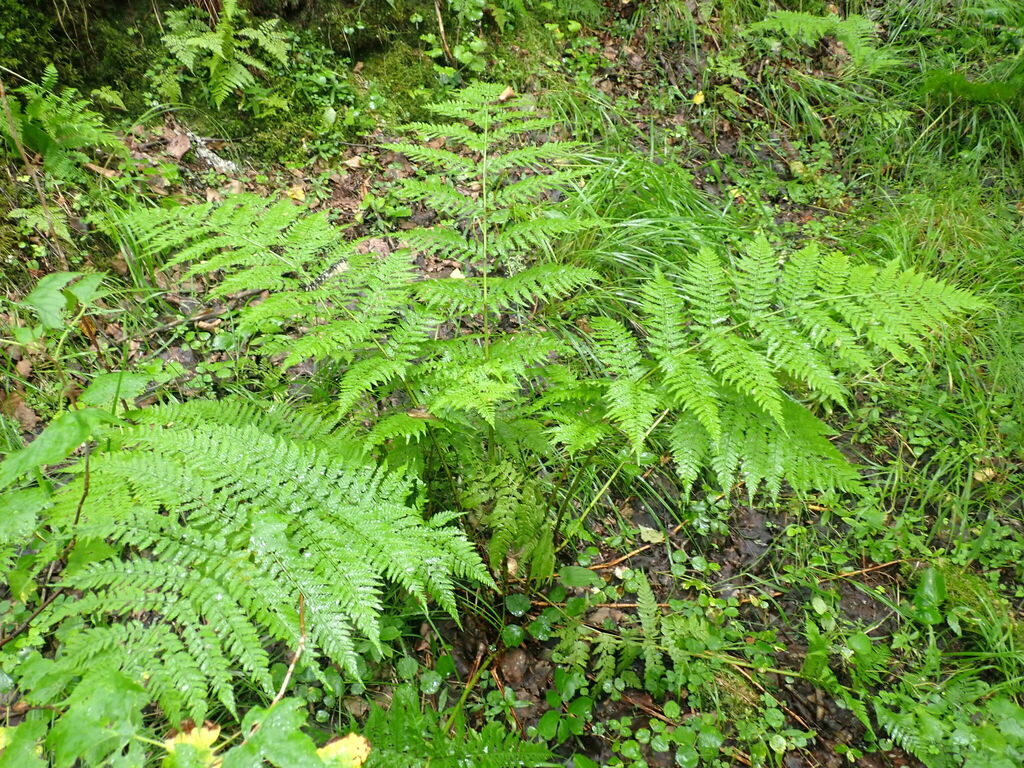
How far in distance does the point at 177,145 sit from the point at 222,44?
0.62m

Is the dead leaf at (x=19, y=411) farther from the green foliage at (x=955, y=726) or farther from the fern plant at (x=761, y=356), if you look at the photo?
the green foliage at (x=955, y=726)

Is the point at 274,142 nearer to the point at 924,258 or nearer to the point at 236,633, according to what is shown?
the point at 236,633

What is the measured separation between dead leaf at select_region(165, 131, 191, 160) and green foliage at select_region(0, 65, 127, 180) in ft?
1.69

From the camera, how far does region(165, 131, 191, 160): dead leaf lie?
3.60 meters

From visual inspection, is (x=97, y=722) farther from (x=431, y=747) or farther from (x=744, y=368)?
(x=744, y=368)

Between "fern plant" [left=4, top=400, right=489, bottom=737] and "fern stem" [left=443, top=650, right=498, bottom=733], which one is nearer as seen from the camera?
"fern plant" [left=4, top=400, right=489, bottom=737]

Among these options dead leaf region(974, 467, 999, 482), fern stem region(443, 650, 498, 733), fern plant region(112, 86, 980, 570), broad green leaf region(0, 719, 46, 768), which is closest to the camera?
broad green leaf region(0, 719, 46, 768)

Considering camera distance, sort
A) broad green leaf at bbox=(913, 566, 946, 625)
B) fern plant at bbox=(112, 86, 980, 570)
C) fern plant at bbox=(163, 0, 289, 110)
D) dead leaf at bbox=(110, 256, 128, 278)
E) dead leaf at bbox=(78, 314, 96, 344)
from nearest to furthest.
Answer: fern plant at bbox=(112, 86, 980, 570) < broad green leaf at bbox=(913, 566, 946, 625) < dead leaf at bbox=(78, 314, 96, 344) < dead leaf at bbox=(110, 256, 128, 278) < fern plant at bbox=(163, 0, 289, 110)

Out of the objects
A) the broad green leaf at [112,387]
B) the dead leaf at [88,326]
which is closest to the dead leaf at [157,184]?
the dead leaf at [88,326]

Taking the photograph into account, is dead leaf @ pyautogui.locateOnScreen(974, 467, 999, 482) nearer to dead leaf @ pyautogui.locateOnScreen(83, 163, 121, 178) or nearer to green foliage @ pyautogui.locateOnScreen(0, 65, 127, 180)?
green foliage @ pyautogui.locateOnScreen(0, 65, 127, 180)

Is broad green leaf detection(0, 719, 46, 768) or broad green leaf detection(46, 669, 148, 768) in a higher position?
broad green leaf detection(46, 669, 148, 768)

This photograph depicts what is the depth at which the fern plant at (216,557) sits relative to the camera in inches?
56.3

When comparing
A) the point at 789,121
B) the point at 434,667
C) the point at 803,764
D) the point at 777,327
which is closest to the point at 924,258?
the point at 789,121

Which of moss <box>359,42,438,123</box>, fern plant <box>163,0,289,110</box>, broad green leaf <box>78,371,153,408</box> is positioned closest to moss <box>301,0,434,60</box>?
moss <box>359,42,438,123</box>
